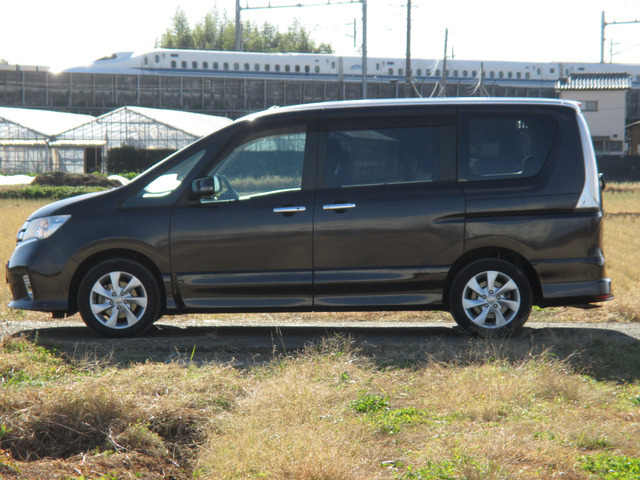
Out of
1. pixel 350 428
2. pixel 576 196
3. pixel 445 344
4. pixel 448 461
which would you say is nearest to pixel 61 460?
pixel 350 428

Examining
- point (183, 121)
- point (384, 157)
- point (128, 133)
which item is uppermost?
point (183, 121)

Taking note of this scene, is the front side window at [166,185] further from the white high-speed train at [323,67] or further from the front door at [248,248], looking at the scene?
the white high-speed train at [323,67]

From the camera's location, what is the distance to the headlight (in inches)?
305

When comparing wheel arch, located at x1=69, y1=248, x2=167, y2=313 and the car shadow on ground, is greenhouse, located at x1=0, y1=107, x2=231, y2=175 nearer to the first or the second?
the car shadow on ground

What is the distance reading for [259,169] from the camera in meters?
7.71

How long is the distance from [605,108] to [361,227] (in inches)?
2571

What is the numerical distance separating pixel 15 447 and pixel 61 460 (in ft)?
1.24

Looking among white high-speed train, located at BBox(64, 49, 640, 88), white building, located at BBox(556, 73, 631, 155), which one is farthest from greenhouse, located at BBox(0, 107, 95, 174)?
white building, located at BBox(556, 73, 631, 155)

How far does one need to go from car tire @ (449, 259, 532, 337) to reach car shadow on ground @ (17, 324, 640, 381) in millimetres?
155

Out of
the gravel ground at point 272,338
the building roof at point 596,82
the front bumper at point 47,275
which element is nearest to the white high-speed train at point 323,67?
the building roof at point 596,82

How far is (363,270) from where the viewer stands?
761 centimetres

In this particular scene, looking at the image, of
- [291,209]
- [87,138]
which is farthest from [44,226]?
[87,138]

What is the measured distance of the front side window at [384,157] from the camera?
7.63 metres

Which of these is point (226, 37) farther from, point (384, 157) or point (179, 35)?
point (384, 157)
